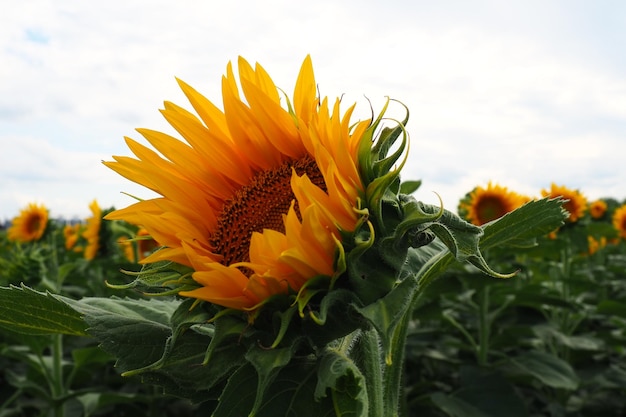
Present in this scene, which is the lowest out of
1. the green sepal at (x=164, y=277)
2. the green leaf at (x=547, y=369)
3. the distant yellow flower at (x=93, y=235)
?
the green sepal at (x=164, y=277)

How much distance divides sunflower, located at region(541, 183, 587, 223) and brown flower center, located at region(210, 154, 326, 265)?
166 inches

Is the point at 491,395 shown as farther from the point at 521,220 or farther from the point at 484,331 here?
the point at 521,220

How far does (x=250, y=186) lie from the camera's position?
1.27 metres

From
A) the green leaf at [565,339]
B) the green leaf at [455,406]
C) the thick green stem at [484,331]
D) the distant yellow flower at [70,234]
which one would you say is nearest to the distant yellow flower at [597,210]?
the green leaf at [565,339]

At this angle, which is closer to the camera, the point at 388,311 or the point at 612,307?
the point at 388,311

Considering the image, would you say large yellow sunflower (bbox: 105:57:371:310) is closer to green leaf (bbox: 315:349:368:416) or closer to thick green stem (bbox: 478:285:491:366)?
green leaf (bbox: 315:349:368:416)

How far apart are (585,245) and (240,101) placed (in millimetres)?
4381

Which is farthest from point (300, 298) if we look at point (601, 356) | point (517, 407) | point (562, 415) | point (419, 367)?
point (601, 356)

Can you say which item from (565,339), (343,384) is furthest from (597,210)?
(343,384)

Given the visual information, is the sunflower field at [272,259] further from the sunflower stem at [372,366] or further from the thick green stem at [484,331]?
the thick green stem at [484,331]

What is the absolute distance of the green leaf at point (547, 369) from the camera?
3.18 meters

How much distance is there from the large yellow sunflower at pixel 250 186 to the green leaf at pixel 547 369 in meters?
2.39

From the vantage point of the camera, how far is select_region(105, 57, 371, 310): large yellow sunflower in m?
1.03

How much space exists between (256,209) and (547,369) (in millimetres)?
2563
